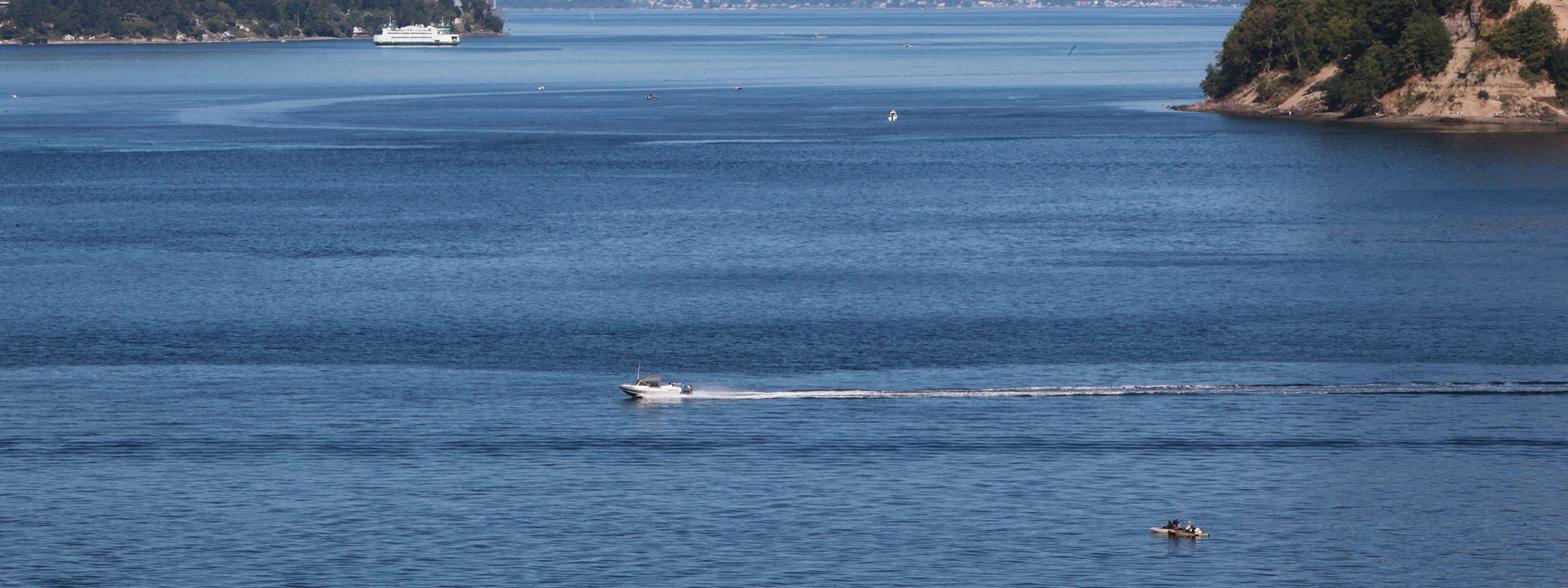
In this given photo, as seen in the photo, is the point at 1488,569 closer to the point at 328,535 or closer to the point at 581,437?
the point at 581,437

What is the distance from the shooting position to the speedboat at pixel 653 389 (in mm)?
79062

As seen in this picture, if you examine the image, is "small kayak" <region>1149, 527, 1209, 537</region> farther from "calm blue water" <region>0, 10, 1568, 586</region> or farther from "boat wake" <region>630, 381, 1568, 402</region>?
"boat wake" <region>630, 381, 1568, 402</region>

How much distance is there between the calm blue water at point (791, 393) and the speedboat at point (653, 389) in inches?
54.1

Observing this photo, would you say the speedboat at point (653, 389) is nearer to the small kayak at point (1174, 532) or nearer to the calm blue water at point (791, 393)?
the calm blue water at point (791, 393)

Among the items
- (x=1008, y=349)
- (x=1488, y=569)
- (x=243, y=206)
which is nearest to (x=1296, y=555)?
(x=1488, y=569)

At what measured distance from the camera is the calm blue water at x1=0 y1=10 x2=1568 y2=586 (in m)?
61.8

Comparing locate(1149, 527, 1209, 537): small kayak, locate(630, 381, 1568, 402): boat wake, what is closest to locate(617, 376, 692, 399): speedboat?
locate(630, 381, 1568, 402): boat wake

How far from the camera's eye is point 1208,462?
70.3 m

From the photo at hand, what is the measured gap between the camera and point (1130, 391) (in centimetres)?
8050

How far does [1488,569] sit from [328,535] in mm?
42389

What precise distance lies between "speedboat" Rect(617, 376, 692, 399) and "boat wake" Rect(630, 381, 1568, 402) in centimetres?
13

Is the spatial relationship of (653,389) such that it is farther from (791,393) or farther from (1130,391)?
(1130,391)

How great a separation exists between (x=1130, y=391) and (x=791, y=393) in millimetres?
16397

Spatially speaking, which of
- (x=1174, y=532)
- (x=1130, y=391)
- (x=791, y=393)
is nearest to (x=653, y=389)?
(x=791, y=393)
